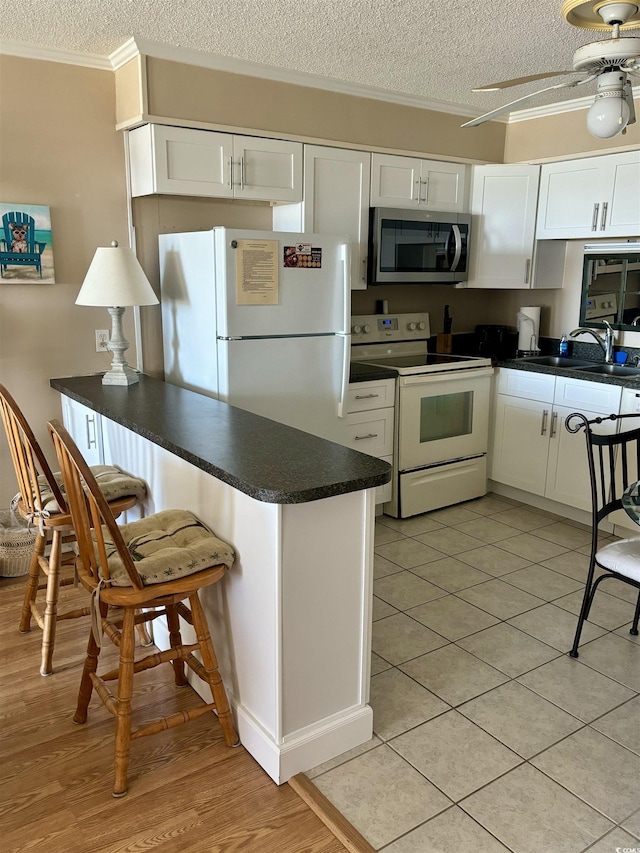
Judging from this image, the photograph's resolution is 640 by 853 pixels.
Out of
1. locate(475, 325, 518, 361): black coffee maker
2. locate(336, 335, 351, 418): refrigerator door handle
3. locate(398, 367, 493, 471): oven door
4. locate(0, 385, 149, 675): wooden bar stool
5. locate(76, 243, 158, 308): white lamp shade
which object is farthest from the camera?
locate(475, 325, 518, 361): black coffee maker

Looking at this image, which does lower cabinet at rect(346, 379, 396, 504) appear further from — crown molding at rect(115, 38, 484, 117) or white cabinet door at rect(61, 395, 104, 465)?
crown molding at rect(115, 38, 484, 117)

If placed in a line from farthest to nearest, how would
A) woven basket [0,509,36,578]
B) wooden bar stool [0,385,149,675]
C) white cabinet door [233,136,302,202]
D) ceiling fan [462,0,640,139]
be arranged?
white cabinet door [233,136,302,202], woven basket [0,509,36,578], wooden bar stool [0,385,149,675], ceiling fan [462,0,640,139]

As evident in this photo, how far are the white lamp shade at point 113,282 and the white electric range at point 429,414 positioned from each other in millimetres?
1529

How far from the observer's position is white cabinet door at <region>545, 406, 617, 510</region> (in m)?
3.74

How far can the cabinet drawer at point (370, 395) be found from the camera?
3.67 metres

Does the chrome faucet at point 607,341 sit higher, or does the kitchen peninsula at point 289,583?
the chrome faucet at point 607,341

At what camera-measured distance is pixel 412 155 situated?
3.88m

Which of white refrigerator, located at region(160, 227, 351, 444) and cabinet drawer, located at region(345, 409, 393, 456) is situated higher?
white refrigerator, located at region(160, 227, 351, 444)

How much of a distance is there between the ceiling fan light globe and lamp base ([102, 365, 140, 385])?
83.8 inches

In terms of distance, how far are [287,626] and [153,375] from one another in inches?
80.4

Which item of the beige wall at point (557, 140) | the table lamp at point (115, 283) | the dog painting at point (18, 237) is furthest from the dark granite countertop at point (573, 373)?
the dog painting at point (18, 237)

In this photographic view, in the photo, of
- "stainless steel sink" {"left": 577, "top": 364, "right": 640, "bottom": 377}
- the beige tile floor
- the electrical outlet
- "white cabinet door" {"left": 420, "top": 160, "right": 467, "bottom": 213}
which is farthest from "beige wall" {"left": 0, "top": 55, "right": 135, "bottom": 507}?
"stainless steel sink" {"left": 577, "top": 364, "right": 640, "bottom": 377}

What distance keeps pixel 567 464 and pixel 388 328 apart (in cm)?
137

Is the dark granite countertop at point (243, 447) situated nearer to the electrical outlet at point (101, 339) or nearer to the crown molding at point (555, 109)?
the electrical outlet at point (101, 339)
